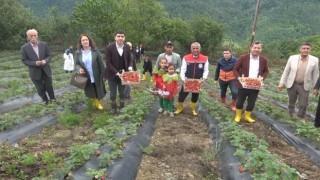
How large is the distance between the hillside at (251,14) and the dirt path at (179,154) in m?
68.9

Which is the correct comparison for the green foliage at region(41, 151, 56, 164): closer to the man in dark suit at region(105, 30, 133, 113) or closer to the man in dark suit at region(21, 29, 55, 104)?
the man in dark suit at region(105, 30, 133, 113)

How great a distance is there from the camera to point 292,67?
26.1 feet

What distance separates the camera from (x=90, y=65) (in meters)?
7.86

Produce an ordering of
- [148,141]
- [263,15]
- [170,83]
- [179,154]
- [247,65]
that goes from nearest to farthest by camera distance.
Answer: [179,154] < [148,141] < [247,65] < [170,83] < [263,15]

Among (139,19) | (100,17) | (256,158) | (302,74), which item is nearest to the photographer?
(256,158)

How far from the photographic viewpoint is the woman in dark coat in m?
7.78

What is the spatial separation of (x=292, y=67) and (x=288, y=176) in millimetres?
4473

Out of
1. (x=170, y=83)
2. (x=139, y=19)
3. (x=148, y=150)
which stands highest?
(x=139, y=19)

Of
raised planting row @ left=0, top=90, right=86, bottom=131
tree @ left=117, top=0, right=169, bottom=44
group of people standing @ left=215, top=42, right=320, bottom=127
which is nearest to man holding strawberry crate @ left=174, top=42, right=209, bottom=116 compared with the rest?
group of people standing @ left=215, top=42, right=320, bottom=127

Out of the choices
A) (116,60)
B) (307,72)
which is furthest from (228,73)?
(116,60)

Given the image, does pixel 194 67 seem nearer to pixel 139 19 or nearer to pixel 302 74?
pixel 302 74

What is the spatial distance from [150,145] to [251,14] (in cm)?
9776

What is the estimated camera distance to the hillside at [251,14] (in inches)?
3187

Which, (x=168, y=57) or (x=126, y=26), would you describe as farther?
(x=126, y=26)
